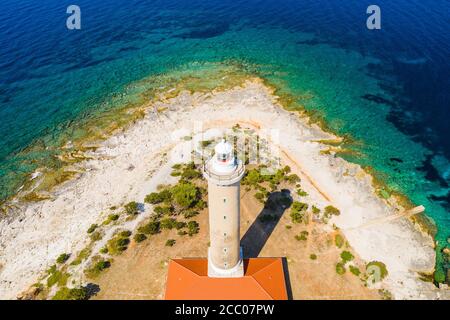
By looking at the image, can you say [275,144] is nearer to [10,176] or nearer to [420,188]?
[420,188]

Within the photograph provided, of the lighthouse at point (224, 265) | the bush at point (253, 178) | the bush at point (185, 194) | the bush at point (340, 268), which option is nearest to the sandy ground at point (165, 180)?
the bush at point (340, 268)

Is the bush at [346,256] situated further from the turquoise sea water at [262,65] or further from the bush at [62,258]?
the bush at [62,258]

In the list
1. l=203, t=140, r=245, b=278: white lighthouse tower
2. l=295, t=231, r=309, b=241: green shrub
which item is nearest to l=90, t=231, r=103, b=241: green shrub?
l=203, t=140, r=245, b=278: white lighthouse tower

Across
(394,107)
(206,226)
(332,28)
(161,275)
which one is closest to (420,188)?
(394,107)

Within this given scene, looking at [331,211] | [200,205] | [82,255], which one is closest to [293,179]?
[331,211]

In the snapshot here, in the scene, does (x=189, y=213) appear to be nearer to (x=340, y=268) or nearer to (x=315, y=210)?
(x=315, y=210)

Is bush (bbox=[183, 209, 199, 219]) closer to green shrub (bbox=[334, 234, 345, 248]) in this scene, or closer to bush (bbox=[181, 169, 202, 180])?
bush (bbox=[181, 169, 202, 180])
